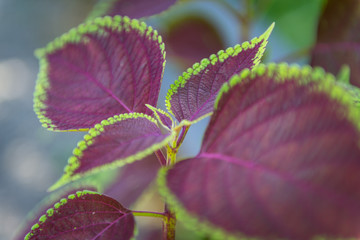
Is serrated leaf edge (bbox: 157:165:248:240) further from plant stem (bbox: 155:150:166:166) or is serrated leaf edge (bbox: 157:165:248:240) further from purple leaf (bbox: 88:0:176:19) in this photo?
purple leaf (bbox: 88:0:176:19)

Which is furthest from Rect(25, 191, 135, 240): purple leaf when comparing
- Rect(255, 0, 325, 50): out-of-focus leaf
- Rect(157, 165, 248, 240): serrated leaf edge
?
Rect(255, 0, 325, 50): out-of-focus leaf

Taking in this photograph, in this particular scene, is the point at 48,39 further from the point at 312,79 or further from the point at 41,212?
the point at 312,79

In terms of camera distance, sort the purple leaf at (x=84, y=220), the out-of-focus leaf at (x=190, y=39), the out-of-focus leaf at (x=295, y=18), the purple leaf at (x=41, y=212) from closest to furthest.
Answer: the purple leaf at (x=84, y=220)
the purple leaf at (x=41, y=212)
the out-of-focus leaf at (x=190, y=39)
the out-of-focus leaf at (x=295, y=18)

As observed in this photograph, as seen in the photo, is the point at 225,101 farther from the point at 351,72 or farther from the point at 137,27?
the point at 351,72

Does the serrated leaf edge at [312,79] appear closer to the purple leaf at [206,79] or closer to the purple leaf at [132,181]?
the purple leaf at [206,79]

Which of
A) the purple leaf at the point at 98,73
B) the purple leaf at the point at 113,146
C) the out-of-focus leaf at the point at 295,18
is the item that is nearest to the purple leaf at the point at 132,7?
the purple leaf at the point at 98,73

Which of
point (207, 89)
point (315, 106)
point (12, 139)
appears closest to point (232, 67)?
point (207, 89)

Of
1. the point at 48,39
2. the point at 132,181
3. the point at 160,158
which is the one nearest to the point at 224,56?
the point at 160,158

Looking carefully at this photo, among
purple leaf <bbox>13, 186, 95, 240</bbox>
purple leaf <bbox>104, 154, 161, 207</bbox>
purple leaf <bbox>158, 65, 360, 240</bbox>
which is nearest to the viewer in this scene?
purple leaf <bbox>158, 65, 360, 240</bbox>
